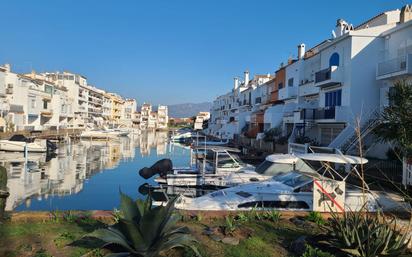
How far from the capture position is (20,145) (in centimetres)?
4322

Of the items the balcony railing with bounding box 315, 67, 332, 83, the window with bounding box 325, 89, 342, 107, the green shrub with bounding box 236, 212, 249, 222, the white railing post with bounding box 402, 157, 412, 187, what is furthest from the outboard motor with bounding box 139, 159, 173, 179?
the green shrub with bounding box 236, 212, 249, 222

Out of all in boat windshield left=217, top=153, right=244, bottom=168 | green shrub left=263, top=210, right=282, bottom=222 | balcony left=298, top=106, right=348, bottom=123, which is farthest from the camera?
balcony left=298, top=106, right=348, bottom=123

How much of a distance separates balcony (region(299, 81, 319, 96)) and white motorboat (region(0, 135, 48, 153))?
32011mm

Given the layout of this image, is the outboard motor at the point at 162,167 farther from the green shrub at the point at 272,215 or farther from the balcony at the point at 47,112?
the balcony at the point at 47,112

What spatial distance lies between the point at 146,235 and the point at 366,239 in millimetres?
3584

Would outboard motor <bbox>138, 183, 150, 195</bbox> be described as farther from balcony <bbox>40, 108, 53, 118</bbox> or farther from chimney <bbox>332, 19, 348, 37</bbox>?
balcony <bbox>40, 108, 53, 118</bbox>

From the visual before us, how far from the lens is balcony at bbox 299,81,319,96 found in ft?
129

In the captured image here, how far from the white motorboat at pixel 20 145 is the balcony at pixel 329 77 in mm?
32715

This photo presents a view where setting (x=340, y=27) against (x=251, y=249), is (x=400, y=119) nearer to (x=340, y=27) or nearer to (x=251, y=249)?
(x=251, y=249)

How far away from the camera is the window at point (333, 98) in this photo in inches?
1281

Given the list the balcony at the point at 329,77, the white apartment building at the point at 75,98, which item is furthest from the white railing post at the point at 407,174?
the white apartment building at the point at 75,98

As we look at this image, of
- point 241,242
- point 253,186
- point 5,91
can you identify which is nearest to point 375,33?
point 253,186

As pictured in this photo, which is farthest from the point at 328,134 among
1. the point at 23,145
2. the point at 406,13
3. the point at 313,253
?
the point at 23,145

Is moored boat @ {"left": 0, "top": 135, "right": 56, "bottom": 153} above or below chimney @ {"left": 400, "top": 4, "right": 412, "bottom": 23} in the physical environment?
below
